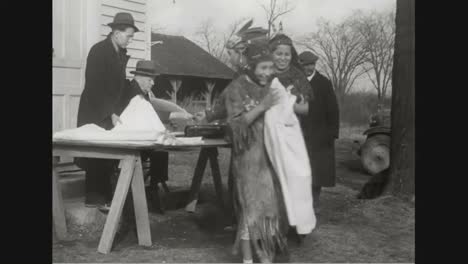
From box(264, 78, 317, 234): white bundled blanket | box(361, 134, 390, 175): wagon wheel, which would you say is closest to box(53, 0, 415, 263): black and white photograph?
box(264, 78, 317, 234): white bundled blanket

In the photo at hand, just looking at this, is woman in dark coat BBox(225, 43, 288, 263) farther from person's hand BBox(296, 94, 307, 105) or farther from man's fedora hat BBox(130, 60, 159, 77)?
man's fedora hat BBox(130, 60, 159, 77)

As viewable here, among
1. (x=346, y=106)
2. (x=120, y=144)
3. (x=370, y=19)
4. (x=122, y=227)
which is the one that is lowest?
(x=122, y=227)

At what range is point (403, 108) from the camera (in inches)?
226

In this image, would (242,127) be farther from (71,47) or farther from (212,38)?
(71,47)

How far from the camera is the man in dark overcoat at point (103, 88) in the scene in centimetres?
503

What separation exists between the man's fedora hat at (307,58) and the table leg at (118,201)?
160 centimetres

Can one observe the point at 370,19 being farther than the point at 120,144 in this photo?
Yes

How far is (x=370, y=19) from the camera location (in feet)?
16.0

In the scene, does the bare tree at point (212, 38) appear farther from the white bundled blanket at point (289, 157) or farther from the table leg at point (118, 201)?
the table leg at point (118, 201)

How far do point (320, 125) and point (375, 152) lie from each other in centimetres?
307

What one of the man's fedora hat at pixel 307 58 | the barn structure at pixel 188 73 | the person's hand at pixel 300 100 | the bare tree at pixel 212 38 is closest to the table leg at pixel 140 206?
the barn structure at pixel 188 73

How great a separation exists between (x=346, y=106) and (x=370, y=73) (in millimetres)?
351
